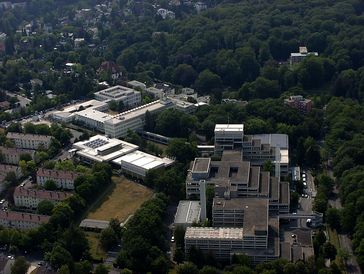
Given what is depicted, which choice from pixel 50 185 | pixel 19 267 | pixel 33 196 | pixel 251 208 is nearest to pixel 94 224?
pixel 33 196

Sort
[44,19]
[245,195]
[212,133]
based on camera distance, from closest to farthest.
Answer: [245,195] < [212,133] < [44,19]

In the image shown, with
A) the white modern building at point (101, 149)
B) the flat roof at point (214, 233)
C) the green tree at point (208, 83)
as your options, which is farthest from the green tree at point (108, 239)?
Result: the green tree at point (208, 83)

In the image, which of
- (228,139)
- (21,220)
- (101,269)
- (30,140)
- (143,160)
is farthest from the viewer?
(30,140)

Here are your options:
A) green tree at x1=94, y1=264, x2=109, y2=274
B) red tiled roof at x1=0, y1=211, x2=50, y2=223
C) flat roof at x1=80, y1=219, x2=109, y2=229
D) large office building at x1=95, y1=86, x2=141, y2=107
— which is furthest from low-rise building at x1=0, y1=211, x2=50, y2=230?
large office building at x1=95, y1=86, x2=141, y2=107

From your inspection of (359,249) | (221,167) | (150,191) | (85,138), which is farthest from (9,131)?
(359,249)

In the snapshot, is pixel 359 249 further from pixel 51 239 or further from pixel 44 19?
pixel 44 19

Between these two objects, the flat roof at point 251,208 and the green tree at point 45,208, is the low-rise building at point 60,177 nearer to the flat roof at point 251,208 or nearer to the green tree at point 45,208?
the green tree at point 45,208

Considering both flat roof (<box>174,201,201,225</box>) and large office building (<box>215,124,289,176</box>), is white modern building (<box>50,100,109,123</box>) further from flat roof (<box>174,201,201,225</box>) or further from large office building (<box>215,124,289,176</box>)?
flat roof (<box>174,201,201,225</box>)

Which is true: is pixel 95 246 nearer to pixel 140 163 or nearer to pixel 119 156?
pixel 140 163
